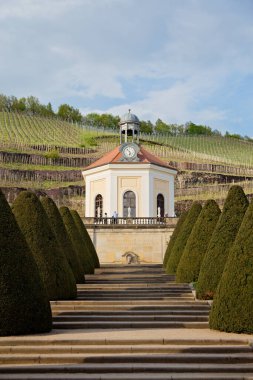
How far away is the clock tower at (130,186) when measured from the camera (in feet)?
132

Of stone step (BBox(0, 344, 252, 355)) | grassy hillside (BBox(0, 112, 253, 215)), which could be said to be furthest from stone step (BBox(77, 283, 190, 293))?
grassy hillside (BBox(0, 112, 253, 215))

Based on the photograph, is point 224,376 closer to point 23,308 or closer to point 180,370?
point 180,370

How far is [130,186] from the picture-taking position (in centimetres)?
4038

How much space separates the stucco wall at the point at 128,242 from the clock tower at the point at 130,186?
3143 millimetres

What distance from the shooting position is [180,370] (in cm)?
930

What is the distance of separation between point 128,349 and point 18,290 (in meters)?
2.67

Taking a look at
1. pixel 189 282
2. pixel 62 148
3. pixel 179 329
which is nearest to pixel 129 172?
pixel 189 282

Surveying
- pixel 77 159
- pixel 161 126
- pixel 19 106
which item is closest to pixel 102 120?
pixel 161 126

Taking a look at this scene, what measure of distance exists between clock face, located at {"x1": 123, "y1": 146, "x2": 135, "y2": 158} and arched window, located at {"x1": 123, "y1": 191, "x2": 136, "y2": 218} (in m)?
3.04

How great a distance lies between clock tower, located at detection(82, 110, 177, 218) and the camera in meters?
40.1

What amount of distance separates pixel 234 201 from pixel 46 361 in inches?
308

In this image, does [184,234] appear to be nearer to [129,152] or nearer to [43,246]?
[43,246]

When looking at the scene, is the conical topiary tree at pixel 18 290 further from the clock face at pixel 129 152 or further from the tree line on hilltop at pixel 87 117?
the tree line on hilltop at pixel 87 117

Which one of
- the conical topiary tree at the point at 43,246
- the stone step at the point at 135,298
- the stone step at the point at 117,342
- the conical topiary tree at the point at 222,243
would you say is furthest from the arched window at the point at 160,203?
the stone step at the point at 117,342
